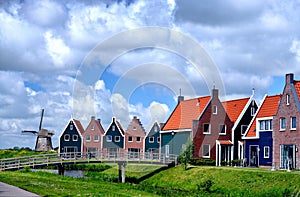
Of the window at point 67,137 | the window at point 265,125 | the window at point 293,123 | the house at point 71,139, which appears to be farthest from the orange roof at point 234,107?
the window at point 67,137

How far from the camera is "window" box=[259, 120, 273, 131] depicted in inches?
1722

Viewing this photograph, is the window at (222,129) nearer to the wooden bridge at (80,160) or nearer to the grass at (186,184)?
the wooden bridge at (80,160)

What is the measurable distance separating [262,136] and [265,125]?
1.04m

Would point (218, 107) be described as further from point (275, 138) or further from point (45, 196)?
point (45, 196)

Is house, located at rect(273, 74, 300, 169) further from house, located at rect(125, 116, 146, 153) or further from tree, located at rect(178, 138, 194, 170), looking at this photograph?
house, located at rect(125, 116, 146, 153)

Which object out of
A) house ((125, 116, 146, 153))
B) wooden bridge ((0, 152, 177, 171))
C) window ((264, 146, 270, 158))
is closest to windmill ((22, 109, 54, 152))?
house ((125, 116, 146, 153))

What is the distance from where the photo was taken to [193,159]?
4653 centimetres

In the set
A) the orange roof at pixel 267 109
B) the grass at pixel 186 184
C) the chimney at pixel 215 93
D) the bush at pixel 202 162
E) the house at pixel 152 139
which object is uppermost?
the chimney at pixel 215 93

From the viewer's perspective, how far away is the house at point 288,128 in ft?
127

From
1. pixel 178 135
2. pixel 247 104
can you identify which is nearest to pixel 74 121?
pixel 178 135

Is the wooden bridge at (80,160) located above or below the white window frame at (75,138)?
below

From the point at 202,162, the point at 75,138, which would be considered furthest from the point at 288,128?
the point at 75,138

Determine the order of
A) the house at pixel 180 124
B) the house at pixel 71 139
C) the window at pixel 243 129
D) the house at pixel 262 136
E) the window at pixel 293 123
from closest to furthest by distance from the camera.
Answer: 1. the window at pixel 293 123
2. the house at pixel 262 136
3. the window at pixel 243 129
4. the house at pixel 180 124
5. the house at pixel 71 139

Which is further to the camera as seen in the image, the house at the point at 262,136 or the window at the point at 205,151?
the window at the point at 205,151
